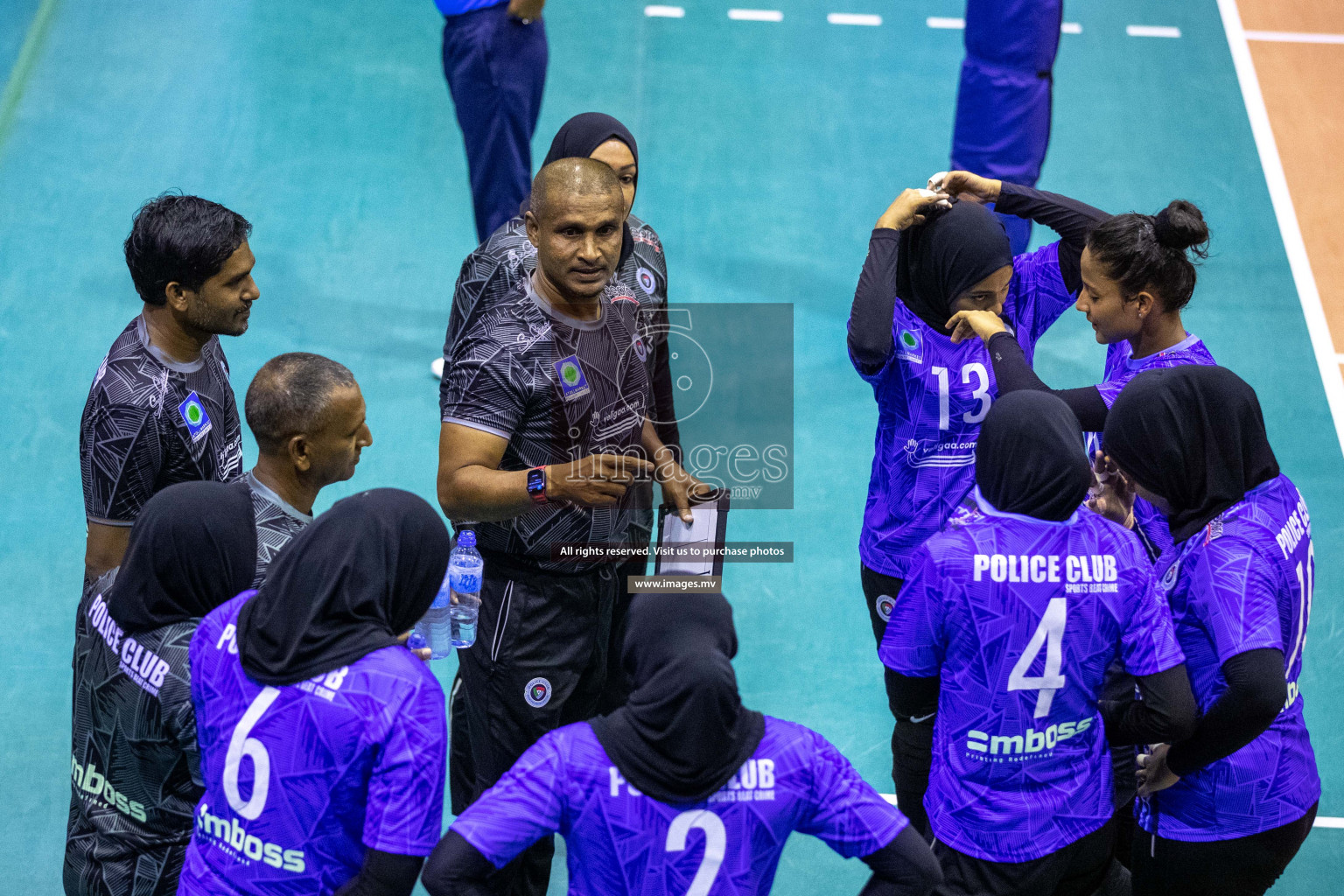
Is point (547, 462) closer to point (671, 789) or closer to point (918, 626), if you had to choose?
point (918, 626)

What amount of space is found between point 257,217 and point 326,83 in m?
1.80

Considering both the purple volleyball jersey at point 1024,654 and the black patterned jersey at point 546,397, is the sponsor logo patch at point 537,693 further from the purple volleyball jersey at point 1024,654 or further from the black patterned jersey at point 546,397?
the purple volleyball jersey at point 1024,654

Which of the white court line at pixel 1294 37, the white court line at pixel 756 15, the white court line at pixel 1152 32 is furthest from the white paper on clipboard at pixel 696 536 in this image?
the white court line at pixel 1294 37

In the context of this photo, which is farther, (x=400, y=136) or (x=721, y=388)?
(x=400, y=136)

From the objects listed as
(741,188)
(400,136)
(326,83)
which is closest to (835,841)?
(741,188)

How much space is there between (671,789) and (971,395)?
2074 millimetres

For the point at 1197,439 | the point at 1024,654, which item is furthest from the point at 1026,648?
the point at 1197,439

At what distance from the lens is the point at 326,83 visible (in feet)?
32.0

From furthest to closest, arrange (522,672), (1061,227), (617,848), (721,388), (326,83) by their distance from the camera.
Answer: (326,83) → (721,388) → (1061,227) → (522,672) → (617,848)

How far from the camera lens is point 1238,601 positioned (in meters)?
3.33

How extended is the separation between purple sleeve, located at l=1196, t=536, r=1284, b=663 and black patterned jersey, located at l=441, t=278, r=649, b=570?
1.67 m

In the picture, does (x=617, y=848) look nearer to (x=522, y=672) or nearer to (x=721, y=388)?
(x=522, y=672)

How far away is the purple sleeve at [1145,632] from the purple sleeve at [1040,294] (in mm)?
1600

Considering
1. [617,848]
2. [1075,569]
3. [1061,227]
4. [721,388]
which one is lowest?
[721,388]
